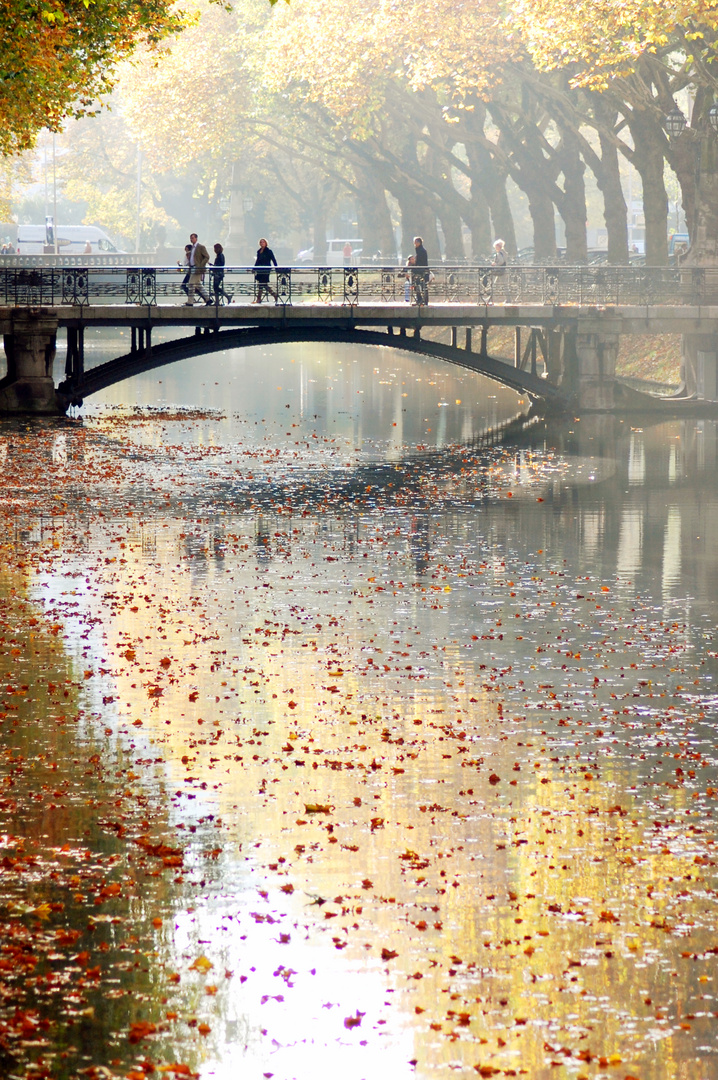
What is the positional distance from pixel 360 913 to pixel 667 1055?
6.33 feet

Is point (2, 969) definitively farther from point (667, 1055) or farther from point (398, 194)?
point (398, 194)

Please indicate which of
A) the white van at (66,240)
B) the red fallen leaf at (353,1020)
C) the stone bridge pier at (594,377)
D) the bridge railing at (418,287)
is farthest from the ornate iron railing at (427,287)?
the white van at (66,240)

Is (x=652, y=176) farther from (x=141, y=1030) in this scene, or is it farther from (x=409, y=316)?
(x=141, y=1030)

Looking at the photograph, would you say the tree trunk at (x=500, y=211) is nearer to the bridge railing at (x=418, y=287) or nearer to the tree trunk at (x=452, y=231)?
the tree trunk at (x=452, y=231)

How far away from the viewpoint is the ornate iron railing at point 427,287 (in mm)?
35344

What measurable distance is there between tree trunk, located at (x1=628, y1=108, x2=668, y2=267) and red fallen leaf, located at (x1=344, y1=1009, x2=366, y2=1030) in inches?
1363

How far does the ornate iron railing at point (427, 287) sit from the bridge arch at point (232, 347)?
0.74 m

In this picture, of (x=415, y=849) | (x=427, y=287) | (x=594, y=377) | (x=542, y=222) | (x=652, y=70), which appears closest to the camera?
(x=415, y=849)

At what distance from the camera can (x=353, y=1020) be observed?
691 cm

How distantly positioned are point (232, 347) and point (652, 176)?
12739mm

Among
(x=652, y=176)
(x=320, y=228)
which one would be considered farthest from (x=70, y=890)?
(x=320, y=228)

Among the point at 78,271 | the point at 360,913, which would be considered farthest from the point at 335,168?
the point at 360,913

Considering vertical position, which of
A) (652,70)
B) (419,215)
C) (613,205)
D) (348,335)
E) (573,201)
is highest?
(652,70)

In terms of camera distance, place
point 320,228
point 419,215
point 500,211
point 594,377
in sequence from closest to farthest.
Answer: point 594,377, point 500,211, point 419,215, point 320,228
